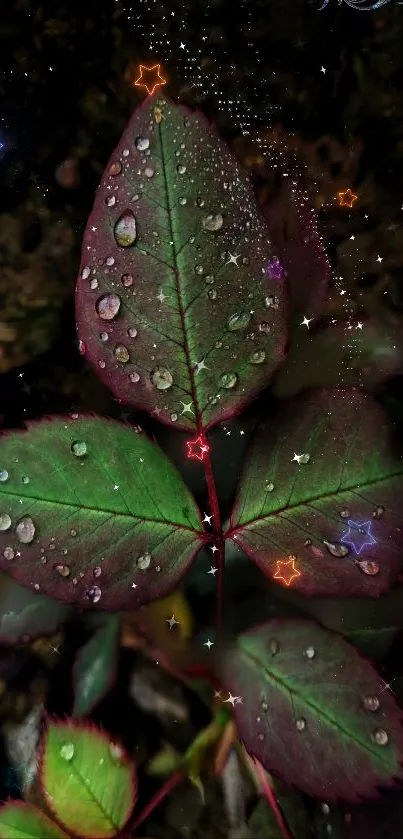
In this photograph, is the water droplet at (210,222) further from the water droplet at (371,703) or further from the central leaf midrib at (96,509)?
the water droplet at (371,703)

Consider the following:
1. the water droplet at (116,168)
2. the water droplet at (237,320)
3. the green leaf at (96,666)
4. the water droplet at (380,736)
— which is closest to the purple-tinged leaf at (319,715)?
the water droplet at (380,736)

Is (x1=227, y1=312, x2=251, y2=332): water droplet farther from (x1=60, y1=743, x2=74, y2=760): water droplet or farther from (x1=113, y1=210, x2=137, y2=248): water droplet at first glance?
(x1=60, y1=743, x2=74, y2=760): water droplet

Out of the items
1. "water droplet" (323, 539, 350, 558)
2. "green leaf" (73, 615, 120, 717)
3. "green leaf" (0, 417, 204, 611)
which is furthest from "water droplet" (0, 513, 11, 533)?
"water droplet" (323, 539, 350, 558)

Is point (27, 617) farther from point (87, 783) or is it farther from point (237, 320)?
point (237, 320)

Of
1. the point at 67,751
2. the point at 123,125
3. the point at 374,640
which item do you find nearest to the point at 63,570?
the point at 67,751

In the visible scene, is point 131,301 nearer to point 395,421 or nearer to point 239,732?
point 395,421
